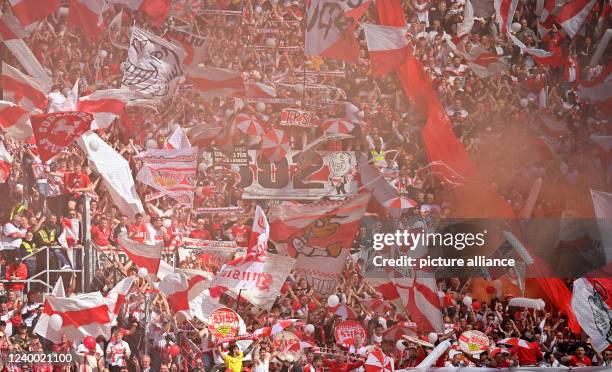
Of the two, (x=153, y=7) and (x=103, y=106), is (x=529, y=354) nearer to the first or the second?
(x=103, y=106)

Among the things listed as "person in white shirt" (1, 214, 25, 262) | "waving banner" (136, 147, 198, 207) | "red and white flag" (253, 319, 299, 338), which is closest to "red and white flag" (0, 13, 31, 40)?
"waving banner" (136, 147, 198, 207)

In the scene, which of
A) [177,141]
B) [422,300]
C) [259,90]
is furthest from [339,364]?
[259,90]

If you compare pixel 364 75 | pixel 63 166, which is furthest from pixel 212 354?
pixel 364 75

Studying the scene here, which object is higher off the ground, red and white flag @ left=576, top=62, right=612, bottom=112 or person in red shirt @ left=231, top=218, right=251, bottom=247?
red and white flag @ left=576, top=62, right=612, bottom=112

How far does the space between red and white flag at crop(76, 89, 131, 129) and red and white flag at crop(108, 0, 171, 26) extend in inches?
30.9

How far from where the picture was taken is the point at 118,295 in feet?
31.7

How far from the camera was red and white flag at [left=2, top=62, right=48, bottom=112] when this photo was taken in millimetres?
9805

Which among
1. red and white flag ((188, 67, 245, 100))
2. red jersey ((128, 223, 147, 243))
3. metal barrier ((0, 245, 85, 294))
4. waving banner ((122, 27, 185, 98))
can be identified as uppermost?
waving banner ((122, 27, 185, 98))

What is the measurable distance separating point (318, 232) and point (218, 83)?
169 cm

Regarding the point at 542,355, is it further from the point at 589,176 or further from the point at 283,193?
the point at 283,193

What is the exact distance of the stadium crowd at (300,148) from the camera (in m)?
9.61

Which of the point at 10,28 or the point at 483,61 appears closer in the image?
the point at 10,28

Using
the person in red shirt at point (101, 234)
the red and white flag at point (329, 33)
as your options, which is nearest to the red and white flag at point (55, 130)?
the person in red shirt at point (101, 234)

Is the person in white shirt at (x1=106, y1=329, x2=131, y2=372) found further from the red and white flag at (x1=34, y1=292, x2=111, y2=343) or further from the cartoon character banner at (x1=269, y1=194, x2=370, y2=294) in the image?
the cartoon character banner at (x1=269, y1=194, x2=370, y2=294)
